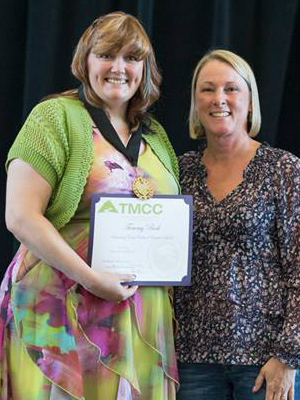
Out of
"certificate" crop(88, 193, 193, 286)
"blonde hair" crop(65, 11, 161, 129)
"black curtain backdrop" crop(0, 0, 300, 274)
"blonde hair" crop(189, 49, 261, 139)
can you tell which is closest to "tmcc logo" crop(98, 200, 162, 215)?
"certificate" crop(88, 193, 193, 286)

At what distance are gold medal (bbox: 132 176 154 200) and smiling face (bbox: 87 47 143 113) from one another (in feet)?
0.65

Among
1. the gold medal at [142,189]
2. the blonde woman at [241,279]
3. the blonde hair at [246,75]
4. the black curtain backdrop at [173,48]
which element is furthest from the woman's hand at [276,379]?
the black curtain backdrop at [173,48]

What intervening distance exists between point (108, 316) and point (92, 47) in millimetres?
592

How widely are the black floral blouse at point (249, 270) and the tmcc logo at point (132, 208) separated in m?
0.16

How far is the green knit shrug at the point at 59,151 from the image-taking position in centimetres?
142

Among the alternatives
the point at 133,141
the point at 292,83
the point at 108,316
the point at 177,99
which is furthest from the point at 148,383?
the point at 292,83

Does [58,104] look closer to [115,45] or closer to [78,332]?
[115,45]

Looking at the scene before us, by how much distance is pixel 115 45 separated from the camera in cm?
151

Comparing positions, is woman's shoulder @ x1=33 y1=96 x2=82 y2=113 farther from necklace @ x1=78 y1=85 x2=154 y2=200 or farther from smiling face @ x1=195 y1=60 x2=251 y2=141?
smiling face @ x1=195 y1=60 x2=251 y2=141

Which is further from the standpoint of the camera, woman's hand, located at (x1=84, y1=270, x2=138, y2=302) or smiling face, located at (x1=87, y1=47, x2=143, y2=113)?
smiling face, located at (x1=87, y1=47, x2=143, y2=113)

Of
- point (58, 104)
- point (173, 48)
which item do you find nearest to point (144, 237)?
point (58, 104)

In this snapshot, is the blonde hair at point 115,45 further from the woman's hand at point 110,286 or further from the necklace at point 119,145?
the woman's hand at point 110,286

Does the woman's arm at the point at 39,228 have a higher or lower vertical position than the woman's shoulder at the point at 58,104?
lower

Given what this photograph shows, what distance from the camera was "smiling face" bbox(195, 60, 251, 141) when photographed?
1.69 meters
